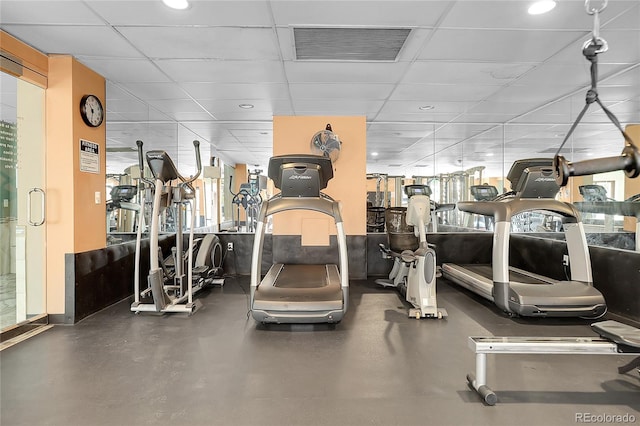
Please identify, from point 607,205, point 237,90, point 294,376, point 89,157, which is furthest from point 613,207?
point 89,157

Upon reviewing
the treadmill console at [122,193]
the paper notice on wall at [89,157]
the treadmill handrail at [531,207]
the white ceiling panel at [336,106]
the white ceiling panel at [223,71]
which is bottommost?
the treadmill handrail at [531,207]

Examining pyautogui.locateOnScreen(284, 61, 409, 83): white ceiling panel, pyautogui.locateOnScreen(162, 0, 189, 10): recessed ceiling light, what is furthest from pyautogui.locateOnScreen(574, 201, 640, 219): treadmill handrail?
pyautogui.locateOnScreen(162, 0, 189, 10): recessed ceiling light

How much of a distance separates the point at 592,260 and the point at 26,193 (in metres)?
5.85

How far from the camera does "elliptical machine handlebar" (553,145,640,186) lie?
149cm

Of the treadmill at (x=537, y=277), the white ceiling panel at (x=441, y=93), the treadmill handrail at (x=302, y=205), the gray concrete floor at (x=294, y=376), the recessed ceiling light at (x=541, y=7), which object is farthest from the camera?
the white ceiling panel at (x=441, y=93)

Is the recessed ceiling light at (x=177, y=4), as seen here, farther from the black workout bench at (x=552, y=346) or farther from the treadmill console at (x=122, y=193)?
the treadmill console at (x=122, y=193)

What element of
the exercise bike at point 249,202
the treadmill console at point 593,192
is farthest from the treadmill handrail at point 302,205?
the treadmill console at point 593,192

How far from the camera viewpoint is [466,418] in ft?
6.57

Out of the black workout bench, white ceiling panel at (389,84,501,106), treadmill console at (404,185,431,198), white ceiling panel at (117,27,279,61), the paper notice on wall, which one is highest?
white ceiling panel at (389,84,501,106)

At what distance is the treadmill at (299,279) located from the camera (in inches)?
132

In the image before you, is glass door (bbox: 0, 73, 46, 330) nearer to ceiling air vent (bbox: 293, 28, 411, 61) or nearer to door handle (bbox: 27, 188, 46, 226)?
door handle (bbox: 27, 188, 46, 226)

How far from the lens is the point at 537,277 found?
4.33 meters

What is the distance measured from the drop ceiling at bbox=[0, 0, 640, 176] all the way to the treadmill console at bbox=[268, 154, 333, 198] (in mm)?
1010

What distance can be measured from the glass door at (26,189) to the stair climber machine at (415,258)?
3.70 metres
